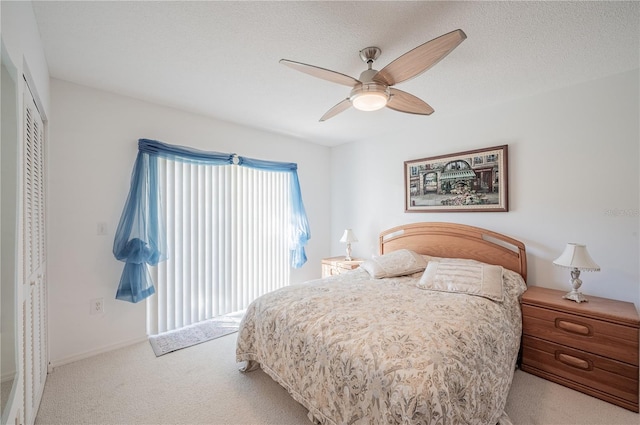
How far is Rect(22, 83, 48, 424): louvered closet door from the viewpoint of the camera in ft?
4.93

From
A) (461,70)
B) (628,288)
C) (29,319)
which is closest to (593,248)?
(628,288)

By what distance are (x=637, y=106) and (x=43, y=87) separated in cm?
455

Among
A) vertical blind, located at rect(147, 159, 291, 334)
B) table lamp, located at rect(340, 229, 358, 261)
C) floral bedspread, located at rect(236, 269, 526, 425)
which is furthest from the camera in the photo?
table lamp, located at rect(340, 229, 358, 261)

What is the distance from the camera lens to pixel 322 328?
5.49 feet

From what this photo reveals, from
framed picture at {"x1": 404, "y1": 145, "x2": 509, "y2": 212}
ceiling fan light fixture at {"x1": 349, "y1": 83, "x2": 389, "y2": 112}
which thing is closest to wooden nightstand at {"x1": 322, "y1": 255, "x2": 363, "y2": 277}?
framed picture at {"x1": 404, "y1": 145, "x2": 509, "y2": 212}

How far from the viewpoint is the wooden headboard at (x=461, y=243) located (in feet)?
8.74

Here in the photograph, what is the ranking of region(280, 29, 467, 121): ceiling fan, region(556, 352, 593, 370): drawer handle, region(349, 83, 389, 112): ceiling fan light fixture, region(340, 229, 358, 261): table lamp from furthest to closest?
region(340, 229, 358, 261): table lamp, region(556, 352, 593, 370): drawer handle, region(349, 83, 389, 112): ceiling fan light fixture, region(280, 29, 467, 121): ceiling fan

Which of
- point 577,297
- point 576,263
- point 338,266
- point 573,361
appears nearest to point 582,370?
point 573,361

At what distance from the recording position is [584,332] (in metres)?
1.98

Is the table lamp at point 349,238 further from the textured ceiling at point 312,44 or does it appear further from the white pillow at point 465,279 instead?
the textured ceiling at point 312,44

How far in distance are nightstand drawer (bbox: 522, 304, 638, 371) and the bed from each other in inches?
5.5

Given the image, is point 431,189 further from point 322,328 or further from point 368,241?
point 322,328

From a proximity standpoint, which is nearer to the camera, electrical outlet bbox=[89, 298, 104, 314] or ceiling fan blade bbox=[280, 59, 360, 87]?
ceiling fan blade bbox=[280, 59, 360, 87]

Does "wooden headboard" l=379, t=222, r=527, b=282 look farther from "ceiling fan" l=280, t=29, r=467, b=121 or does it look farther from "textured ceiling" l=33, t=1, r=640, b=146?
"ceiling fan" l=280, t=29, r=467, b=121
